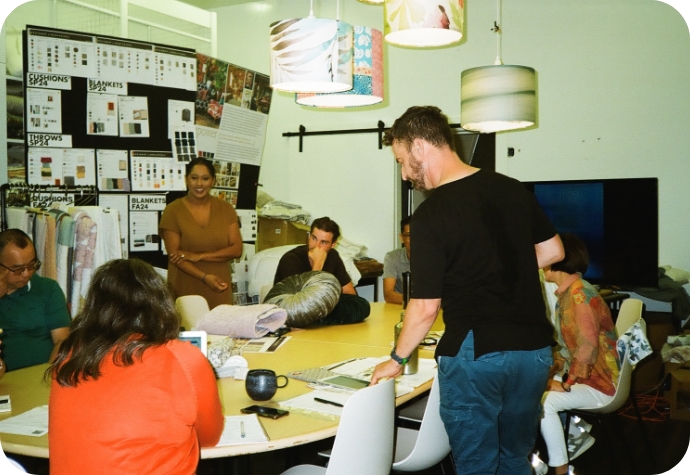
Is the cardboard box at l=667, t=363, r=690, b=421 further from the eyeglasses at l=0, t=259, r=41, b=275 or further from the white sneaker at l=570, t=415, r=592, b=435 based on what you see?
the eyeglasses at l=0, t=259, r=41, b=275

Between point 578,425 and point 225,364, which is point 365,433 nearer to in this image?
point 225,364

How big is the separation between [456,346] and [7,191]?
287 centimetres

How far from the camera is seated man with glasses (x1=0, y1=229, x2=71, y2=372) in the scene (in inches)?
101

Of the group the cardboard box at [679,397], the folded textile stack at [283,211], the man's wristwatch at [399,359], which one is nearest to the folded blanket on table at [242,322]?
the man's wristwatch at [399,359]

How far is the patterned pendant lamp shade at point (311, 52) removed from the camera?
254 cm

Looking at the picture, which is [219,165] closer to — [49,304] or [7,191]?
[7,191]

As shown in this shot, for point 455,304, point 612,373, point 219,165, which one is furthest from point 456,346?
point 219,165

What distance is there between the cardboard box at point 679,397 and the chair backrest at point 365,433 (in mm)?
3153

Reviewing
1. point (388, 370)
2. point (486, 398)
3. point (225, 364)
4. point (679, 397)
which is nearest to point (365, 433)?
point (388, 370)

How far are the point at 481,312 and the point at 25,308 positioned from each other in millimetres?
1810

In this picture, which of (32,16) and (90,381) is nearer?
(90,381)

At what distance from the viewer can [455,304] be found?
200cm

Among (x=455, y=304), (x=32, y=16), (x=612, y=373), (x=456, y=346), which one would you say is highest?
(x=32, y=16)

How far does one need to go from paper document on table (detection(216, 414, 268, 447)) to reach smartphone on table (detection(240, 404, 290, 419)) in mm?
39
